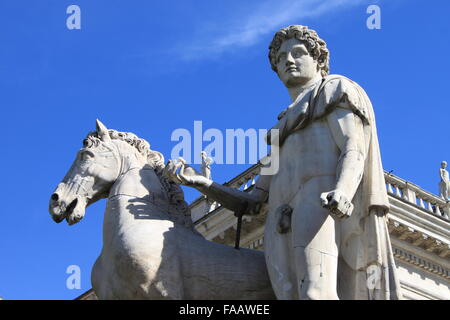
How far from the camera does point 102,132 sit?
11.6 metres

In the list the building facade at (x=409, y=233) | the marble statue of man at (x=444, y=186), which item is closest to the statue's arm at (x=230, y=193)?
the building facade at (x=409, y=233)

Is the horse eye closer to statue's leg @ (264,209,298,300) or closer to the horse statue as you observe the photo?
the horse statue

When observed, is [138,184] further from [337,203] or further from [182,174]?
[337,203]

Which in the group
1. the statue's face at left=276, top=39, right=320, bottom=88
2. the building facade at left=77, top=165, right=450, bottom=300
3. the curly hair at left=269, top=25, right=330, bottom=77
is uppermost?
the building facade at left=77, top=165, right=450, bottom=300

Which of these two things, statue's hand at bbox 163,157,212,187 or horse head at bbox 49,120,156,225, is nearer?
statue's hand at bbox 163,157,212,187

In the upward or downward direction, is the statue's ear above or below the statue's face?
below

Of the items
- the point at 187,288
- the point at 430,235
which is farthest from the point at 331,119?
the point at 430,235

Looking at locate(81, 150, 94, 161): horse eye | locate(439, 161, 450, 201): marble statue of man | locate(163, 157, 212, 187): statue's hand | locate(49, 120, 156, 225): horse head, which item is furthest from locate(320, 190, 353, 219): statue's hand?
locate(439, 161, 450, 201): marble statue of man

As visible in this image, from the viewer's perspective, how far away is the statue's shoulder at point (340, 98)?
1069cm

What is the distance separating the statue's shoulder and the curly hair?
0.56 metres

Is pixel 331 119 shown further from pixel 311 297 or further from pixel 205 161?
pixel 205 161

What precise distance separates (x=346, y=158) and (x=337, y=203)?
69 centimetres

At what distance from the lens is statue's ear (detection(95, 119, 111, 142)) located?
1155 cm

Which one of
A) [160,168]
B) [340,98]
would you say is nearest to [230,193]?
[160,168]
